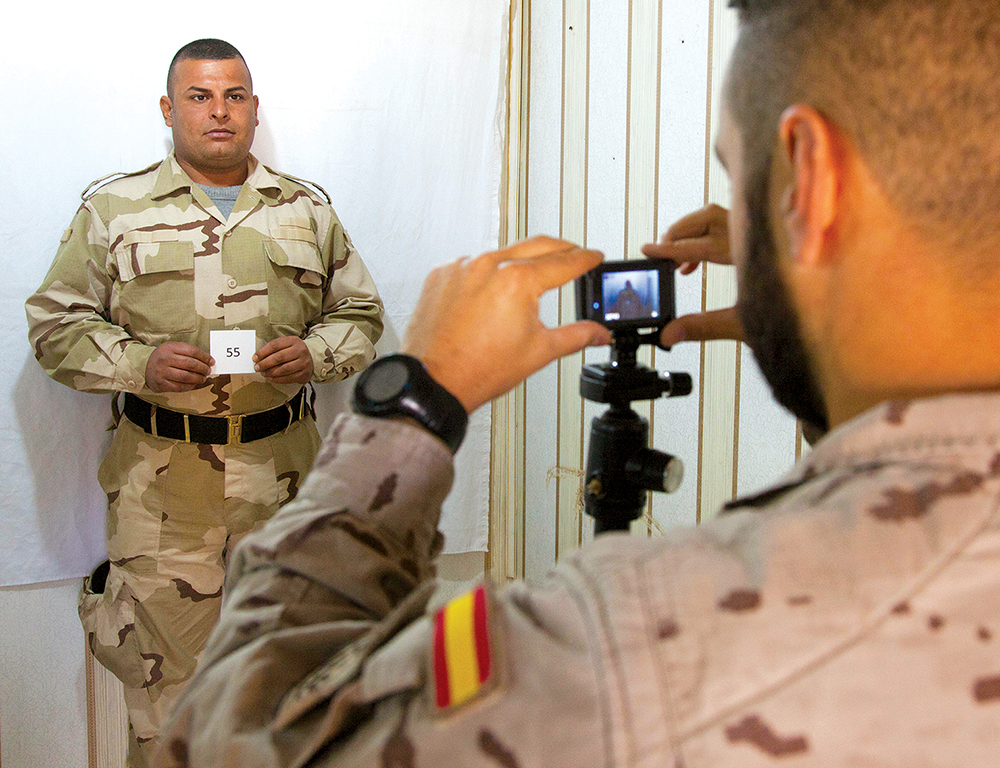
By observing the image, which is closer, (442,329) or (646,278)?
(442,329)

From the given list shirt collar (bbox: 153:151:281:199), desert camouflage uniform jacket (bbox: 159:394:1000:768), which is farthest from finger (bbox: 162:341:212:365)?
desert camouflage uniform jacket (bbox: 159:394:1000:768)

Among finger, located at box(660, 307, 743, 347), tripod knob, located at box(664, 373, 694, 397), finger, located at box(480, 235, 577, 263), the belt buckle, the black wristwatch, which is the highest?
finger, located at box(480, 235, 577, 263)

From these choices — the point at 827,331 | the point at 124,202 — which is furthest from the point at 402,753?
the point at 124,202

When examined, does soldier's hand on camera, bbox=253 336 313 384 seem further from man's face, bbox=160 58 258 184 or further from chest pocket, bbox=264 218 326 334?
man's face, bbox=160 58 258 184

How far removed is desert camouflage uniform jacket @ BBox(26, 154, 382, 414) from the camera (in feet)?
5.61

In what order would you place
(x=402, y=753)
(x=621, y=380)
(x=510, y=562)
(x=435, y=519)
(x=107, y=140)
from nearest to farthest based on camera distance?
1. (x=402, y=753)
2. (x=435, y=519)
3. (x=621, y=380)
4. (x=107, y=140)
5. (x=510, y=562)

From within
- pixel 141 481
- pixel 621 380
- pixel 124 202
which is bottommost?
pixel 141 481

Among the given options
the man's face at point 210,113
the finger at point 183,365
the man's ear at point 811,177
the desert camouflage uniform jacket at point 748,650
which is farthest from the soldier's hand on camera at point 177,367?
the man's ear at point 811,177

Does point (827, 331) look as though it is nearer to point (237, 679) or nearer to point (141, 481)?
point (237, 679)

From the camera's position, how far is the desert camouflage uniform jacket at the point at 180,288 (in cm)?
171

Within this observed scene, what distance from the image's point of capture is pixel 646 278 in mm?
781

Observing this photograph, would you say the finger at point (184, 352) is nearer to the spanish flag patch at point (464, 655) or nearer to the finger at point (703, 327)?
the finger at point (703, 327)

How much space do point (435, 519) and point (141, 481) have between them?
138 centimetres

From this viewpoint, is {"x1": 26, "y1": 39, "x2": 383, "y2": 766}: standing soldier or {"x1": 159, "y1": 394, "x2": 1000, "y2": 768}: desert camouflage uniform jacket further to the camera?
{"x1": 26, "y1": 39, "x2": 383, "y2": 766}: standing soldier
